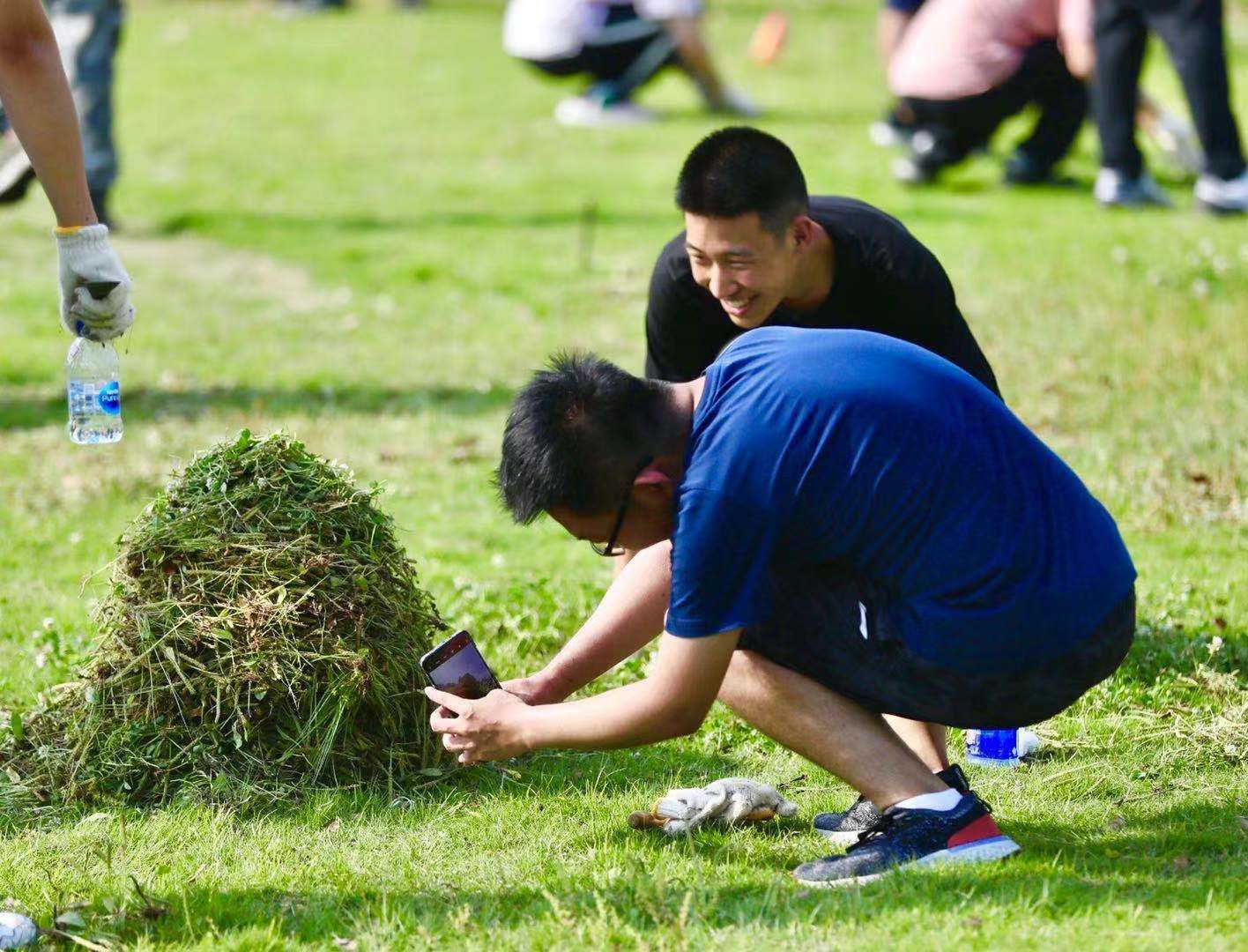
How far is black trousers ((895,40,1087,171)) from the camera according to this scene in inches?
497

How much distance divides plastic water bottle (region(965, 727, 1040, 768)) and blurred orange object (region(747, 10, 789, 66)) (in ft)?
54.2

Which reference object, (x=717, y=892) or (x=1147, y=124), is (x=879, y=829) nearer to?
(x=717, y=892)

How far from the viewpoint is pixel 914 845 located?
12.0 feet

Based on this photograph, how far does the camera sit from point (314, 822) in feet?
13.8

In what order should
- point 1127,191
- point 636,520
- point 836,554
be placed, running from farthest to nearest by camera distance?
point 1127,191 → point 836,554 → point 636,520

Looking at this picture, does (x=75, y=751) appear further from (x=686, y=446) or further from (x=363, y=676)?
(x=686, y=446)

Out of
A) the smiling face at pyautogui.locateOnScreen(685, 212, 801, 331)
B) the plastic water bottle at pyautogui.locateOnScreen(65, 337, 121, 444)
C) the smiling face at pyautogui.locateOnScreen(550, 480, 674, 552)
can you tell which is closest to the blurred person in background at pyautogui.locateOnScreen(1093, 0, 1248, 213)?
the smiling face at pyautogui.locateOnScreen(685, 212, 801, 331)

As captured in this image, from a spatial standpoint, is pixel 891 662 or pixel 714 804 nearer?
pixel 891 662

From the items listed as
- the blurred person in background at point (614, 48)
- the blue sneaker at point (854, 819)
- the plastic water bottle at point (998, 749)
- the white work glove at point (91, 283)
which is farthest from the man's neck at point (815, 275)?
the blurred person in background at point (614, 48)

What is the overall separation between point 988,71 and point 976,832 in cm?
974

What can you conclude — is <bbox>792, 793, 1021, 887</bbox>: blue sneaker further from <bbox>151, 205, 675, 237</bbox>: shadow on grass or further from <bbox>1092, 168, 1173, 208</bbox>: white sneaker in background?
<bbox>151, 205, 675, 237</bbox>: shadow on grass

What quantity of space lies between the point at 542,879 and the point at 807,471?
1157mm

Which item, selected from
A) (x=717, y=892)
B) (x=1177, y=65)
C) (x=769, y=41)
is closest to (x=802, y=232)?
(x=717, y=892)

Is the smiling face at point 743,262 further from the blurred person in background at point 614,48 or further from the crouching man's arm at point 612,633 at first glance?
the blurred person in background at point 614,48
